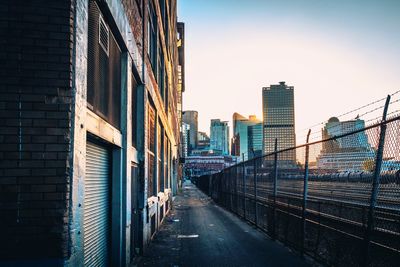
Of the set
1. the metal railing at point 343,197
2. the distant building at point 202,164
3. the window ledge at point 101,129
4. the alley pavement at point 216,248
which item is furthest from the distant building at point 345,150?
the distant building at point 202,164

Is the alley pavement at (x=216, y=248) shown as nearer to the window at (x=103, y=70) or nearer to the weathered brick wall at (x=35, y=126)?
the window at (x=103, y=70)

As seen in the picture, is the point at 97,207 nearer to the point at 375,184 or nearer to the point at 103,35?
the point at 103,35

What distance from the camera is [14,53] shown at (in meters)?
3.38

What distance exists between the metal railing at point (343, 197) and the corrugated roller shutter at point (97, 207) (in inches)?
150

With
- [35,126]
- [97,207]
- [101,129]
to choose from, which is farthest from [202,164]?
[35,126]

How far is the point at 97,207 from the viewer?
5008mm

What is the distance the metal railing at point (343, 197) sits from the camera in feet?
15.9

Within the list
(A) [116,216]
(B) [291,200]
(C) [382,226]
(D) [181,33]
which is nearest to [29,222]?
(A) [116,216]

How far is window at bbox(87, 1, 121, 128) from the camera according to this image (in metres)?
4.50

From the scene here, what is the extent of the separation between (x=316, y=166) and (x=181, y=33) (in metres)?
59.4

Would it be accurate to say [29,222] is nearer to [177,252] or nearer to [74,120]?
[74,120]

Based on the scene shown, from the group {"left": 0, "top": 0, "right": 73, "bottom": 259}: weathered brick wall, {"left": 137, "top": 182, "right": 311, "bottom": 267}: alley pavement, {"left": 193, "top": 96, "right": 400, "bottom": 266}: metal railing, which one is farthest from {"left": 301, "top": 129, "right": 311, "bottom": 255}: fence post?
{"left": 0, "top": 0, "right": 73, "bottom": 259}: weathered brick wall

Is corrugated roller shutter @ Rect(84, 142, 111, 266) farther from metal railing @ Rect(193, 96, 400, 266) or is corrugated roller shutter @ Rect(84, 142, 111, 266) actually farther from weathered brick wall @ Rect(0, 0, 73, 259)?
metal railing @ Rect(193, 96, 400, 266)

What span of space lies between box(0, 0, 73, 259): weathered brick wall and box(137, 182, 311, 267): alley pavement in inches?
166
